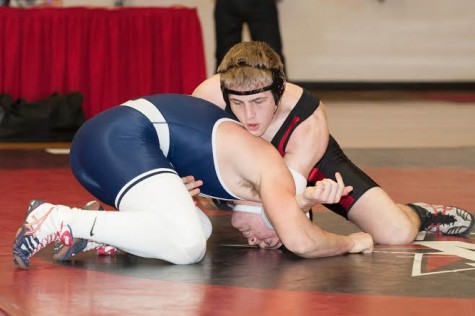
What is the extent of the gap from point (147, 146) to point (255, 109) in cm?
42

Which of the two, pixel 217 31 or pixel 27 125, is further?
pixel 217 31

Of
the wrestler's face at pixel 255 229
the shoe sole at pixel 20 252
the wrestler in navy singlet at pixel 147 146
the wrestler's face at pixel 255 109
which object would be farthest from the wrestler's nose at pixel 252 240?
the shoe sole at pixel 20 252

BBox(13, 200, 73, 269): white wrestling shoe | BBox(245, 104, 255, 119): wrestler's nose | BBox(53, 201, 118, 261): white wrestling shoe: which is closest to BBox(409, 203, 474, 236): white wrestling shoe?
BBox(245, 104, 255, 119): wrestler's nose

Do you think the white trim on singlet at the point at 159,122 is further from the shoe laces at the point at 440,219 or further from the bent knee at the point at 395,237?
the shoe laces at the point at 440,219

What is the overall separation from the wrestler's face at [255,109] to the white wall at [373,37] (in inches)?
319

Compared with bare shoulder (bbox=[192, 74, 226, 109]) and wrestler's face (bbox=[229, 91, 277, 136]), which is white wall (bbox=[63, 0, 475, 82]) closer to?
bare shoulder (bbox=[192, 74, 226, 109])

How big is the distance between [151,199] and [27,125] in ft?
13.5

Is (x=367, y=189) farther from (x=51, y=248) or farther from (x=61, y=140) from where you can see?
(x=61, y=140)

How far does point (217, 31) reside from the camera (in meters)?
8.25

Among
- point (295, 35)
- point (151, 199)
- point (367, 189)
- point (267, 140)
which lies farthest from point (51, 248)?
point (295, 35)

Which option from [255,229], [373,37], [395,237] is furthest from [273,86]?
[373,37]

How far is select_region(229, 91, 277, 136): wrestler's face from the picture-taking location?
12.6 ft

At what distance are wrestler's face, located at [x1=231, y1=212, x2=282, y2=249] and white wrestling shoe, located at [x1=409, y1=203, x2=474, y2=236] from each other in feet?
2.51

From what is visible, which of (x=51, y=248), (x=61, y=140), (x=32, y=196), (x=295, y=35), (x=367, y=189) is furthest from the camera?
(x=295, y=35)
